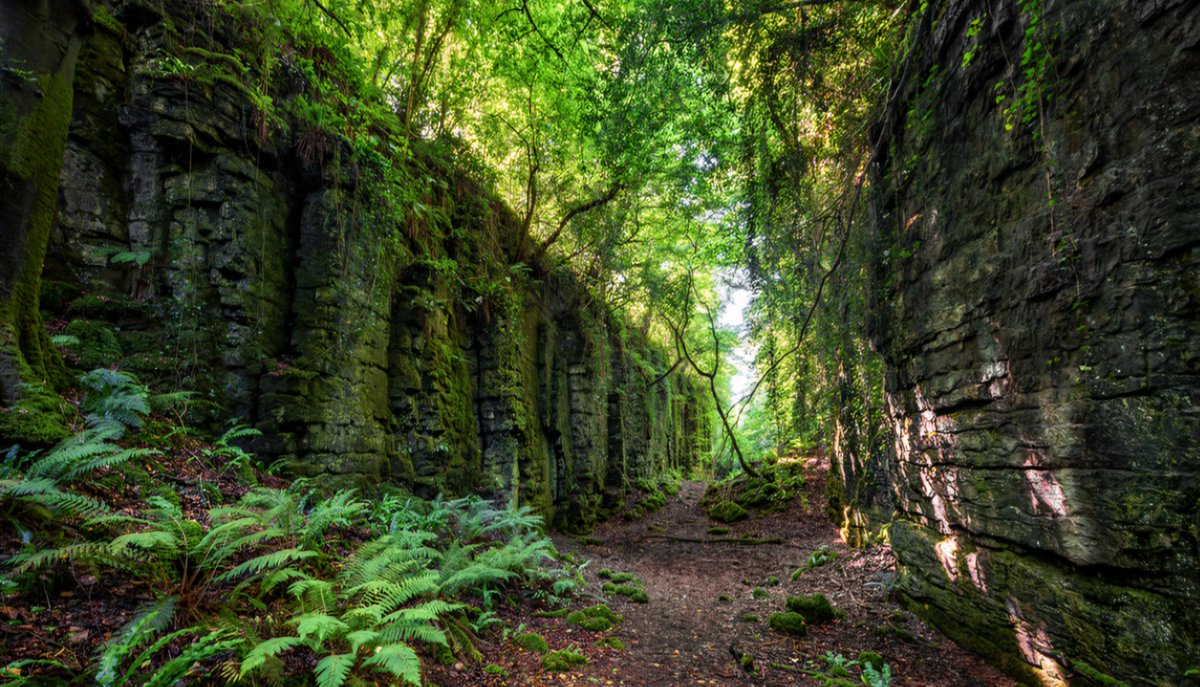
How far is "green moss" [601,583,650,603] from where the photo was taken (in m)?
6.10

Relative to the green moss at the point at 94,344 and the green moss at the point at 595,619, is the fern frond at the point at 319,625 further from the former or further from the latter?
the green moss at the point at 94,344

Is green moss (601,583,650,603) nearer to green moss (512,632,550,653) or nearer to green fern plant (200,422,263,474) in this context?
green moss (512,632,550,653)

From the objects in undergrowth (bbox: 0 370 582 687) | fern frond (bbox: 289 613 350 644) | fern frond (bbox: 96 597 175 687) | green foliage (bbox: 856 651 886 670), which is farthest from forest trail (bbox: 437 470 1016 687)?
fern frond (bbox: 96 597 175 687)

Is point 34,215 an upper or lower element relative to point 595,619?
upper

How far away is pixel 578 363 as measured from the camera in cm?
1267

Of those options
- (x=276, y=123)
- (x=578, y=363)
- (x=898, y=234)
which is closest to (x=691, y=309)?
(x=578, y=363)

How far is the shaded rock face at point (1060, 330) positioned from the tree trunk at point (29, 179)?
6.97 metres

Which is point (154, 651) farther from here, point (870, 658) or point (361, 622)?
point (870, 658)

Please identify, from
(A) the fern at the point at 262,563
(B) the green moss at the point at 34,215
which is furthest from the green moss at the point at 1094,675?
(B) the green moss at the point at 34,215

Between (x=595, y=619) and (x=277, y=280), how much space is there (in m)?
5.39

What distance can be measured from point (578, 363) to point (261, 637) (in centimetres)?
1028

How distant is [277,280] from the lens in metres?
5.62

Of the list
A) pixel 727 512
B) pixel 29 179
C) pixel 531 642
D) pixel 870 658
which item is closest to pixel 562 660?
pixel 531 642

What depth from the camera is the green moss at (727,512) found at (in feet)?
37.0
